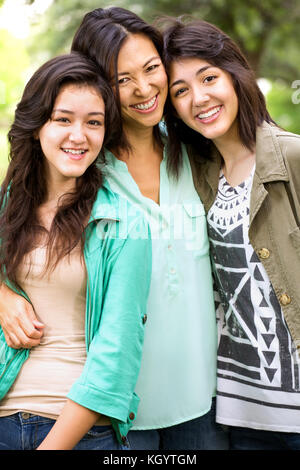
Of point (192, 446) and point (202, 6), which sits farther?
point (202, 6)

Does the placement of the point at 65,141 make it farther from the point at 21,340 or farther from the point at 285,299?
the point at 285,299

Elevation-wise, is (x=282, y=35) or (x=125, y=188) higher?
(x=282, y=35)

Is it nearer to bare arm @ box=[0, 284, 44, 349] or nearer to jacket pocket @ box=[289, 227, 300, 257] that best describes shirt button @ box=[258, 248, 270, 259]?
jacket pocket @ box=[289, 227, 300, 257]

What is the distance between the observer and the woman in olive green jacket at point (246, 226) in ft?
7.38

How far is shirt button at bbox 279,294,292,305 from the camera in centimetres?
221

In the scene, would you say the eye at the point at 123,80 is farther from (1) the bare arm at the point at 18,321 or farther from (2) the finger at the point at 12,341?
(2) the finger at the point at 12,341

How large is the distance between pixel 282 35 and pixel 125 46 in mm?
7388

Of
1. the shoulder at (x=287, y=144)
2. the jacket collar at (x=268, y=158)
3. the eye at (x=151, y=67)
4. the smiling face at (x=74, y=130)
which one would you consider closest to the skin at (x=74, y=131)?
the smiling face at (x=74, y=130)

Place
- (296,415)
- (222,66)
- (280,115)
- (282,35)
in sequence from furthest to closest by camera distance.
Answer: (280,115)
(282,35)
(222,66)
(296,415)

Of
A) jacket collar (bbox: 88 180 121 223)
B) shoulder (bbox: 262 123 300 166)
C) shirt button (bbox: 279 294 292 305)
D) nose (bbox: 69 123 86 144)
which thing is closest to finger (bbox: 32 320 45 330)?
jacket collar (bbox: 88 180 121 223)

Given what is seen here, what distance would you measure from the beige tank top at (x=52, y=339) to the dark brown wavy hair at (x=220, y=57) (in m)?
0.77

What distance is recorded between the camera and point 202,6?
8.06m

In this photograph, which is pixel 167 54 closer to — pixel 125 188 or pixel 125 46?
pixel 125 46

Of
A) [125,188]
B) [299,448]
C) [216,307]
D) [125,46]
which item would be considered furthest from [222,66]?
[299,448]
